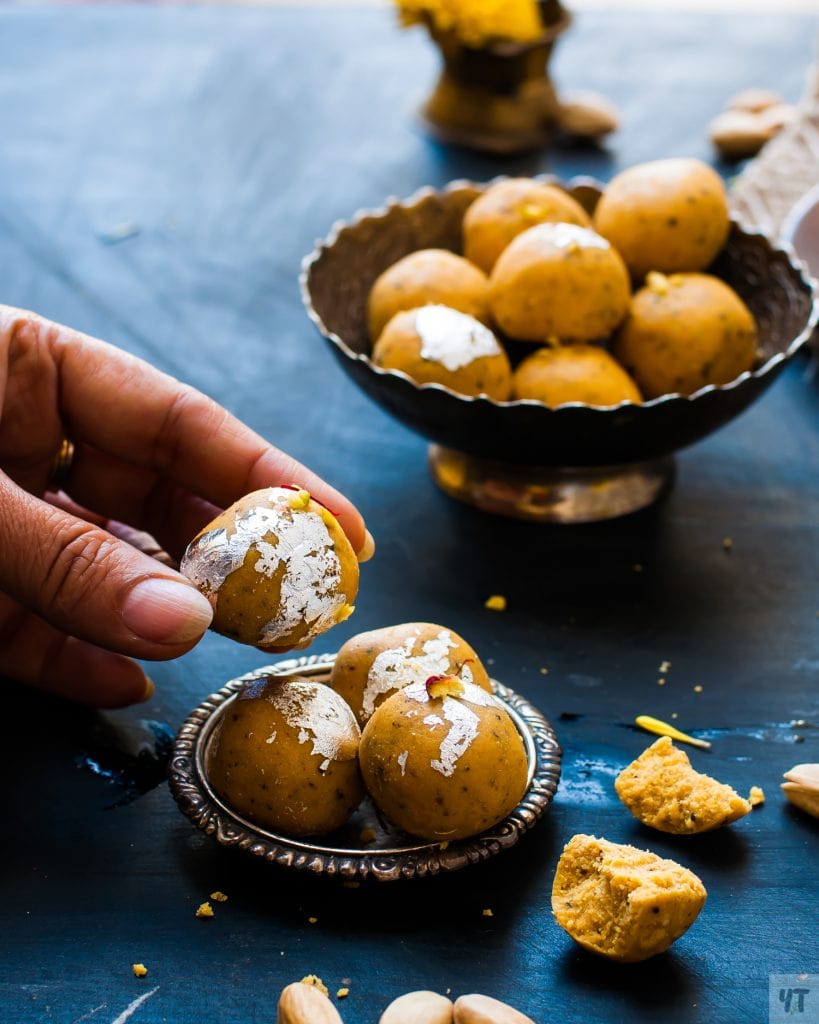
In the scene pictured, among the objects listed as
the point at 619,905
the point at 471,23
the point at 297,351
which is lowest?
the point at 297,351

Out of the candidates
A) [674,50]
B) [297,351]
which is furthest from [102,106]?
[674,50]

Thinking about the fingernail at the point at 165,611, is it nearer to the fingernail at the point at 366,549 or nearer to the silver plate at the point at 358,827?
the silver plate at the point at 358,827

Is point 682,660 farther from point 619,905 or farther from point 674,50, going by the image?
point 674,50

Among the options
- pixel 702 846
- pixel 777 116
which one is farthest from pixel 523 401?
pixel 777 116

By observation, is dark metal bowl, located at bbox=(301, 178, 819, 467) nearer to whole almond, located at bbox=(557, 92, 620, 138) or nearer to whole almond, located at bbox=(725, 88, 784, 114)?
whole almond, located at bbox=(557, 92, 620, 138)

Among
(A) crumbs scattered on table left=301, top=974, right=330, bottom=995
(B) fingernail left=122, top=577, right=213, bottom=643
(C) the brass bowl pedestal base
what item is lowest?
(C) the brass bowl pedestal base

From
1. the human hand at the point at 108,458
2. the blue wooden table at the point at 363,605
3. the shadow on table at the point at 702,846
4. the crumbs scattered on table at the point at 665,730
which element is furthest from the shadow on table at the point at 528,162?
the shadow on table at the point at 702,846

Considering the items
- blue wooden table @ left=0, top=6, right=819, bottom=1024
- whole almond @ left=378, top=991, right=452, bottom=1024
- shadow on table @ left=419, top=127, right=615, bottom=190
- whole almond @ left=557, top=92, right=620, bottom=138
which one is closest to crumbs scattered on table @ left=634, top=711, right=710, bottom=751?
blue wooden table @ left=0, top=6, right=819, bottom=1024
